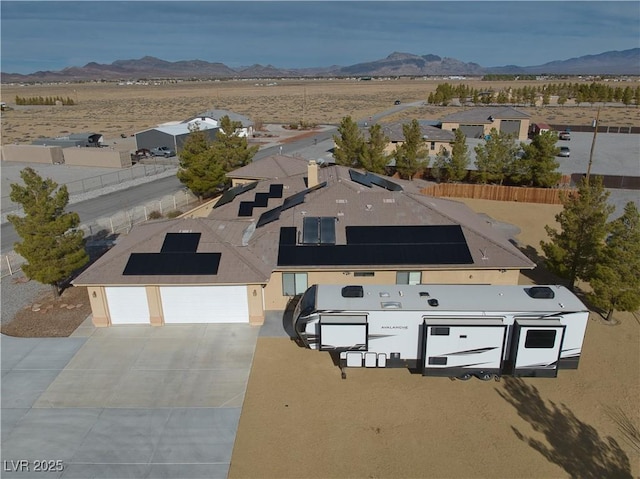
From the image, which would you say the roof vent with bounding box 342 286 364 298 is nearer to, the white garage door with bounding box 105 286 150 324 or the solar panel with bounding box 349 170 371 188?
the white garage door with bounding box 105 286 150 324

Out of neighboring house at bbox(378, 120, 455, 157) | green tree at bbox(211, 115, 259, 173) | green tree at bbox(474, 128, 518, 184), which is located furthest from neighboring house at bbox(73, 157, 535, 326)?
neighboring house at bbox(378, 120, 455, 157)

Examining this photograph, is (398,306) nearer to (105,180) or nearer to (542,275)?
(542,275)

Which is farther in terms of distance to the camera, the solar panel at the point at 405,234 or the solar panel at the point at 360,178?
the solar panel at the point at 360,178

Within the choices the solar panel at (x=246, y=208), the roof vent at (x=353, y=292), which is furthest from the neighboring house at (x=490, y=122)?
the roof vent at (x=353, y=292)

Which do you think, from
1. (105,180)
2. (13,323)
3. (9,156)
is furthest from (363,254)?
(9,156)

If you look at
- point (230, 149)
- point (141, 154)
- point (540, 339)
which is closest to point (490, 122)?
point (230, 149)

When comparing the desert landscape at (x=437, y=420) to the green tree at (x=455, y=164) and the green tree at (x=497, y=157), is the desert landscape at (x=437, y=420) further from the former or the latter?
the green tree at (x=455, y=164)

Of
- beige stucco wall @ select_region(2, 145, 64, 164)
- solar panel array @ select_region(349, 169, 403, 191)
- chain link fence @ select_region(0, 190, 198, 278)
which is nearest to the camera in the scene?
solar panel array @ select_region(349, 169, 403, 191)

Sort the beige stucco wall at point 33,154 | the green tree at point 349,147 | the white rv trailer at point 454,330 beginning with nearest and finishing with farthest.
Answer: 1. the white rv trailer at point 454,330
2. the green tree at point 349,147
3. the beige stucco wall at point 33,154
